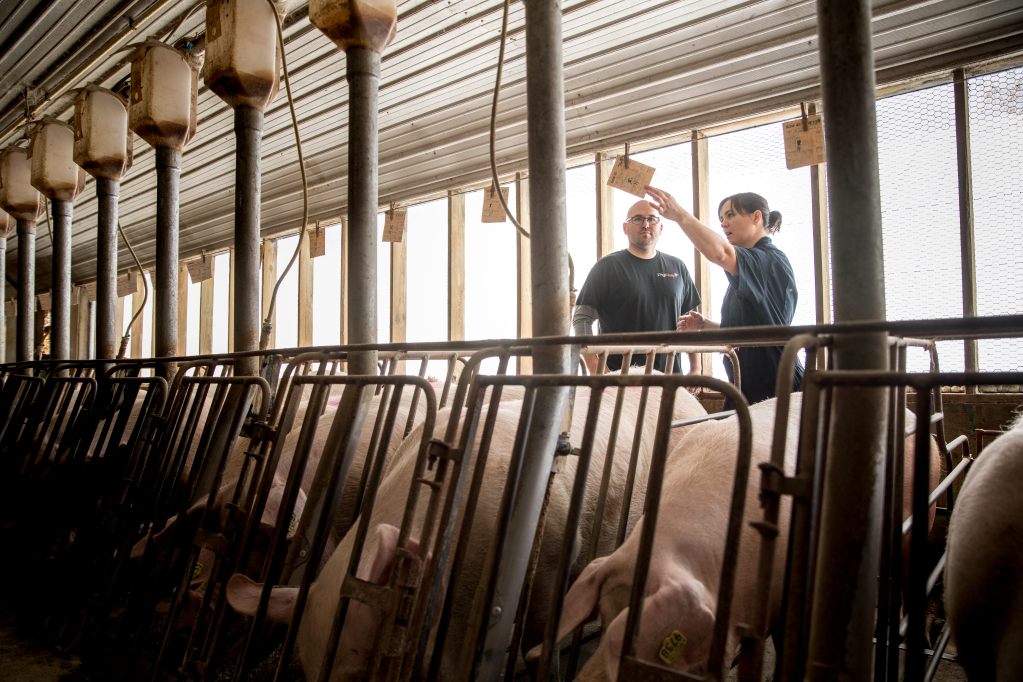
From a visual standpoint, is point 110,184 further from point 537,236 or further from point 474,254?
point 537,236

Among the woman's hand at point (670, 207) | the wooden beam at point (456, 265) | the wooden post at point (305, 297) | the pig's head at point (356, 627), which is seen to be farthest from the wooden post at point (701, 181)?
the wooden post at point (305, 297)

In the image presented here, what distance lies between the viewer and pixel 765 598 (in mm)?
1133

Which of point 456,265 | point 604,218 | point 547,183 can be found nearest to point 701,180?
point 604,218

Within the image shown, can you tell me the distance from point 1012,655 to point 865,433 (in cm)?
60

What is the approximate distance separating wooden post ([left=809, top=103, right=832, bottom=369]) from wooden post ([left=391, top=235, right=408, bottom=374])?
4858 millimetres

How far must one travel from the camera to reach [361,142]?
2.57 meters

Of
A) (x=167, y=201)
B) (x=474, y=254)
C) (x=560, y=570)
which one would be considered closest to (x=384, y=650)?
(x=560, y=570)

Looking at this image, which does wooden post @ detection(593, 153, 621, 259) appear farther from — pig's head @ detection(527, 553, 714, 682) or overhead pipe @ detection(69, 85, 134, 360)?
pig's head @ detection(527, 553, 714, 682)

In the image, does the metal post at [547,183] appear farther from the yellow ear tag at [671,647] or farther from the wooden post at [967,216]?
the wooden post at [967,216]

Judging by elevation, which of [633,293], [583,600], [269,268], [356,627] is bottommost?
[356,627]

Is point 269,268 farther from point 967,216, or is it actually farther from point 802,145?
point 967,216

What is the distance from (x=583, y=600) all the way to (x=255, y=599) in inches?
41.3

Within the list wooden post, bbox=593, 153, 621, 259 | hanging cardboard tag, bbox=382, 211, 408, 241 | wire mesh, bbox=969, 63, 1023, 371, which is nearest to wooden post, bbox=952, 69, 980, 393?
wire mesh, bbox=969, 63, 1023, 371

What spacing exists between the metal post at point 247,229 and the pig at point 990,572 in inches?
124
